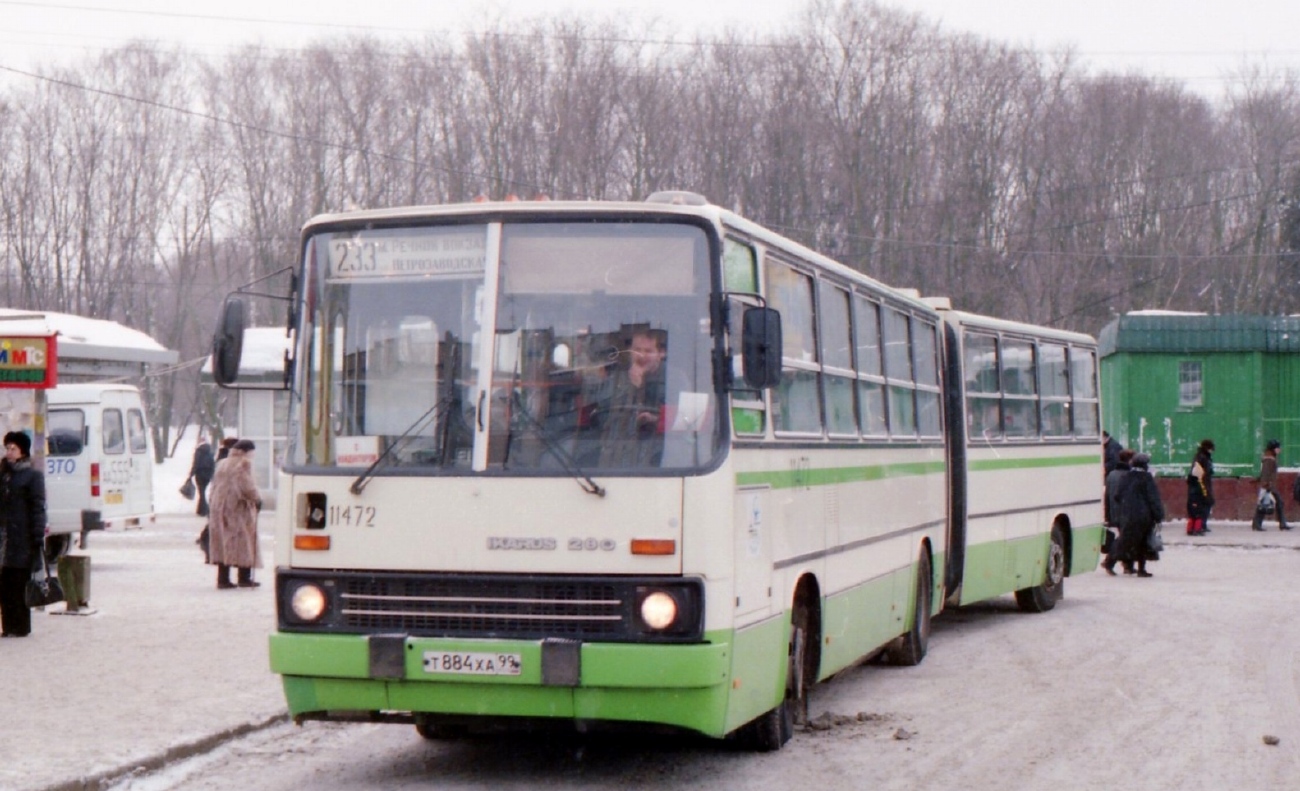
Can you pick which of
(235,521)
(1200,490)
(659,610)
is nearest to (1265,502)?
(1200,490)

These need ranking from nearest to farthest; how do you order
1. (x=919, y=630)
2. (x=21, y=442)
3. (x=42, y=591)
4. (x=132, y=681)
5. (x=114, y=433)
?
1. (x=132, y=681)
2. (x=919, y=630)
3. (x=21, y=442)
4. (x=42, y=591)
5. (x=114, y=433)

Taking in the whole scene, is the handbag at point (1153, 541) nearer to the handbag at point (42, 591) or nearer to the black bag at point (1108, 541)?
the black bag at point (1108, 541)

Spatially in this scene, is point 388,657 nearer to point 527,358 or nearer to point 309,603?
point 309,603

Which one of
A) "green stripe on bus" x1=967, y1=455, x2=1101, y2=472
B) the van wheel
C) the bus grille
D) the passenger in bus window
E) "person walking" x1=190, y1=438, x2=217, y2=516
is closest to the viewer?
the bus grille

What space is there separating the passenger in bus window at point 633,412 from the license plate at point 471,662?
100 cm

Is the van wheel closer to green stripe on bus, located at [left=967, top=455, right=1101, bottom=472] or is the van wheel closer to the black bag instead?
green stripe on bus, located at [left=967, top=455, right=1101, bottom=472]

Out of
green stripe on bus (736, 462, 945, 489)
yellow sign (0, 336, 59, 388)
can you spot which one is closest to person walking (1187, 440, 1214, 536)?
green stripe on bus (736, 462, 945, 489)

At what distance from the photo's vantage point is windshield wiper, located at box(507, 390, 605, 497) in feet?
28.3

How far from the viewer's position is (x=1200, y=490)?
32.3m

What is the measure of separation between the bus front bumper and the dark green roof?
99.9 ft

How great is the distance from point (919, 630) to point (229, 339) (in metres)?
7.14

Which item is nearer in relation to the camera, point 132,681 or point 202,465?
point 132,681

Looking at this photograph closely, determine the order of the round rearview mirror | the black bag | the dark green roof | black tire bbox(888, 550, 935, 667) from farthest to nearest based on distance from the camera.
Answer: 1. the dark green roof
2. the black bag
3. black tire bbox(888, 550, 935, 667)
4. the round rearview mirror

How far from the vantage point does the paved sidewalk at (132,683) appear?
972 cm
